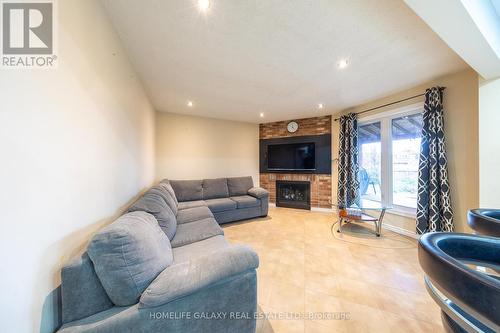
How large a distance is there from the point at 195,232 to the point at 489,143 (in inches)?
127

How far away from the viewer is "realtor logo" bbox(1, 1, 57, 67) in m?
0.66

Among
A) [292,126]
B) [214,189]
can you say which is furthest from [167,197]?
[292,126]

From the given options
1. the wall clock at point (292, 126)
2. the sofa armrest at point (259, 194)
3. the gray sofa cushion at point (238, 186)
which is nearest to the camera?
the sofa armrest at point (259, 194)

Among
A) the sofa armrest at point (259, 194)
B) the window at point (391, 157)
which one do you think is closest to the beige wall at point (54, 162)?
the sofa armrest at point (259, 194)

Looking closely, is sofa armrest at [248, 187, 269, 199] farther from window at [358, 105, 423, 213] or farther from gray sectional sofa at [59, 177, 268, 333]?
gray sectional sofa at [59, 177, 268, 333]

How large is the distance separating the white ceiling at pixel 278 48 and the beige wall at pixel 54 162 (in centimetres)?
48

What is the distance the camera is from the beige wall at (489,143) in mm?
1734

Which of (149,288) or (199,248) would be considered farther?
(199,248)

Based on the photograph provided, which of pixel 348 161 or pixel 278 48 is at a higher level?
pixel 278 48

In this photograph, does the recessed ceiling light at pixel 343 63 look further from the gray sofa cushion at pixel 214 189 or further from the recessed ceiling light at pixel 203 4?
the gray sofa cushion at pixel 214 189

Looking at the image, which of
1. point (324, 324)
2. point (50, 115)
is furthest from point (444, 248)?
point (50, 115)

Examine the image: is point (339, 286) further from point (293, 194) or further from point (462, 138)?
point (293, 194)

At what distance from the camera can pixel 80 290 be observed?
0.81 meters

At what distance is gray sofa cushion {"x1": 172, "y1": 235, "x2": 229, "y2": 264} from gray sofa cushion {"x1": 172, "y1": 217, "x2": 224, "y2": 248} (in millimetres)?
57
